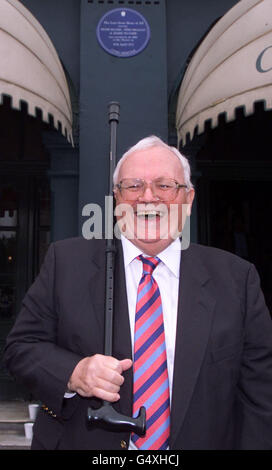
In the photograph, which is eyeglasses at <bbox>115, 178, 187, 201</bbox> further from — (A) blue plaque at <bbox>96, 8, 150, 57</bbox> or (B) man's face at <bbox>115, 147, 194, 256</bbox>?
(A) blue plaque at <bbox>96, 8, 150, 57</bbox>

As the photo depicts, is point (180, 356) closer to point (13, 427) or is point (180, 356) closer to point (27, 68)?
point (27, 68)

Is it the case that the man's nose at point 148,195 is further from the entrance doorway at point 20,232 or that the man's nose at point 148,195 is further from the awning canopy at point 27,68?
the entrance doorway at point 20,232

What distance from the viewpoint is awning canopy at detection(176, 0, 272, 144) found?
3.12 m

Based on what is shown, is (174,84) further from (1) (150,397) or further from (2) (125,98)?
(1) (150,397)

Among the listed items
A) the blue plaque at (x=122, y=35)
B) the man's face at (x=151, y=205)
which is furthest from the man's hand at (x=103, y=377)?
the blue plaque at (x=122, y=35)

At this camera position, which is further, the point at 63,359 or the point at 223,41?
the point at 223,41

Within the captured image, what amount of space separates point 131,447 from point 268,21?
11.4 feet

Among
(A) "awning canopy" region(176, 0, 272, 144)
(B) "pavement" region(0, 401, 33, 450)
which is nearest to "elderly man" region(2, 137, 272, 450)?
(A) "awning canopy" region(176, 0, 272, 144)

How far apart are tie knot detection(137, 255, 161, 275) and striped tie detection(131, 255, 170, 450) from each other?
0.12m

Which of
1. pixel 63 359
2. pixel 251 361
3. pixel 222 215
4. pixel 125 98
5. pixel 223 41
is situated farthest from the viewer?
pixel 222 215

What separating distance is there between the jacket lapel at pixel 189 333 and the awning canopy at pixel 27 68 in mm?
2302

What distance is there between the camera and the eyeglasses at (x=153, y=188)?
180 centimetres

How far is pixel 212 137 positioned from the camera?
5375 mm

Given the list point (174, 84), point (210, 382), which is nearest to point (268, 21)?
point (174, 84)
